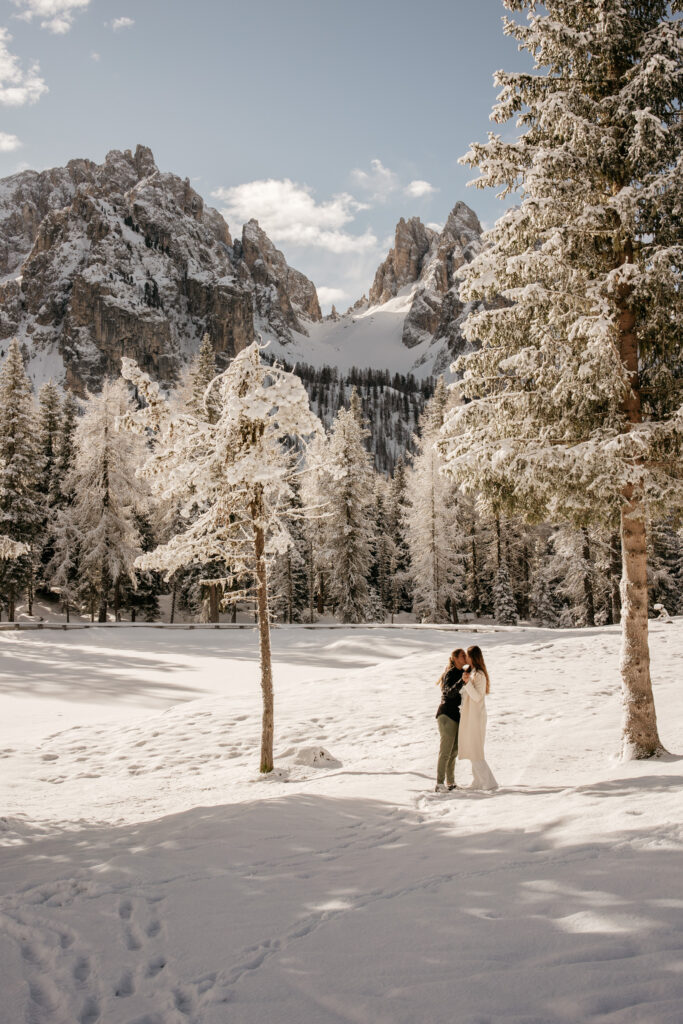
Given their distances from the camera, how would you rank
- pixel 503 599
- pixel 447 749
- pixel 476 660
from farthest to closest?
pixel 503 599
pixel 447 749
pixel 476 660

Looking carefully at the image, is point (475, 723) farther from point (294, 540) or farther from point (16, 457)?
point (294, 540)

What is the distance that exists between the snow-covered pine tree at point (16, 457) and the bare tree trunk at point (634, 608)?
97.1 feet

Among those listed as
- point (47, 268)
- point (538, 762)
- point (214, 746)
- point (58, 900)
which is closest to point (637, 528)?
point (538, 762)

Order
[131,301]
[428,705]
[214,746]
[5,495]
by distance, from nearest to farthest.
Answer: [214,746] → [428,705] → [5,495] → [131,301]

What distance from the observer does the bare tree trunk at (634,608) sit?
26.7 ft

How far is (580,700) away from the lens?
13.0 metres

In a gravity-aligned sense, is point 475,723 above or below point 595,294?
below

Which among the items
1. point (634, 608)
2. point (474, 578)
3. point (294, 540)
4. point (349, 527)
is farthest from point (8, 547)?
point (474, 578)

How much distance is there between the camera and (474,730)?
317 inches

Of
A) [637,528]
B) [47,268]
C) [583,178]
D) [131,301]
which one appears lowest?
[637,528]

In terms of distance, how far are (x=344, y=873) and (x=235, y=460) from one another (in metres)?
6.54

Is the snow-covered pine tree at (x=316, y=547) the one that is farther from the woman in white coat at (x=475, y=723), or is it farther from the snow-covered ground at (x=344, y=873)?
the woman in white coat at (x=475, y=723)

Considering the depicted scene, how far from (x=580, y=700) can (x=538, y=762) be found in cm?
447

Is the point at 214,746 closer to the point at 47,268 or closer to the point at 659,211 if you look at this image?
the point at 659,211
